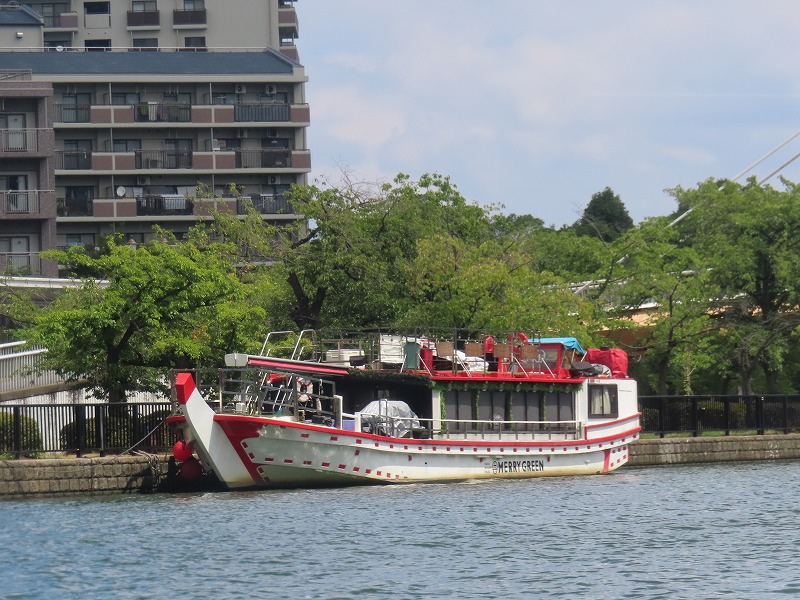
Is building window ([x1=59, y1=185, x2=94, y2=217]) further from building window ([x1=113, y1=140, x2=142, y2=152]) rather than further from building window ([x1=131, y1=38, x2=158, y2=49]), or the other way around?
building window ([x1=131, y1=38, x2=158, y2=49])

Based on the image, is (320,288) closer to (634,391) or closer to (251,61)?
(634,391)

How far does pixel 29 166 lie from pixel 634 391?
33.1 metres

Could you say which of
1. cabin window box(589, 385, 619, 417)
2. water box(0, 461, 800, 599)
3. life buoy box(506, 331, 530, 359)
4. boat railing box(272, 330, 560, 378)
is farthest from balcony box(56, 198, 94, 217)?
water box(0, 461, 800, 599)

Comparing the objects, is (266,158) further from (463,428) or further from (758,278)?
(463,428)

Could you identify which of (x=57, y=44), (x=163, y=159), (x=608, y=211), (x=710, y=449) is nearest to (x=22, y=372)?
(x=710, y=449)

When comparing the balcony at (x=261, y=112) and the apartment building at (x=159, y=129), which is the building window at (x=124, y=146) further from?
the balcony at (x=261, y=112)

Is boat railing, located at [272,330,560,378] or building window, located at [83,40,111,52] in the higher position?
building window, located at [83,40,111,52]

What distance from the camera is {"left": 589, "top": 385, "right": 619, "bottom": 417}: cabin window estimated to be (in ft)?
141

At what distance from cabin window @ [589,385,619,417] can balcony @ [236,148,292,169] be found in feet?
138

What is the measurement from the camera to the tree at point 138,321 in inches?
1492

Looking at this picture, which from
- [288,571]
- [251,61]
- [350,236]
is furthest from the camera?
[251,61]

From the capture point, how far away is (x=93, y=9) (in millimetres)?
92500

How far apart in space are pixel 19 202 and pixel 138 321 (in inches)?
1128

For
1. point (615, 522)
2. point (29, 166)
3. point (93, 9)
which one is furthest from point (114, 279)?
point (93, 9)
